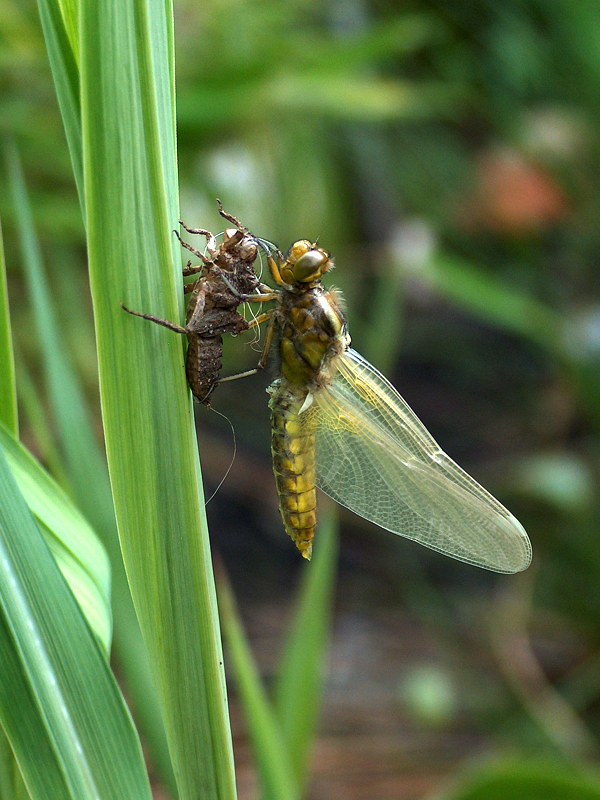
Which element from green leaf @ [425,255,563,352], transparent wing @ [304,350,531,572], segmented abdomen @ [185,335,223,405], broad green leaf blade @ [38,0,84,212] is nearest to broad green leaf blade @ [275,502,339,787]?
transparent wing @ [304,350,531,572]

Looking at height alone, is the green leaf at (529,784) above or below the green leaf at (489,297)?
below

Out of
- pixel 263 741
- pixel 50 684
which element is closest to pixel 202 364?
pixel 50 684

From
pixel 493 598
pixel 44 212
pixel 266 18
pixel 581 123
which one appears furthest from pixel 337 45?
pixel 493 598

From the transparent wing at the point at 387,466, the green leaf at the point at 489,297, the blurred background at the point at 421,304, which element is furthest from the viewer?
the green leaf at the point at 489,297

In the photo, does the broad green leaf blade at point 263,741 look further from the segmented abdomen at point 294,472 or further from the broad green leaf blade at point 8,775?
the broad green leaf blade at point 8,775

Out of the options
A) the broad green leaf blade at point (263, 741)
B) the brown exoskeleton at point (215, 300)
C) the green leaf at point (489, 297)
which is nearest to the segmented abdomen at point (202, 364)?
the brown exoskeleton at point (215, 300)

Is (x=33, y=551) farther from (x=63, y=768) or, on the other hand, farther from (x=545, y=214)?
(x=545, y=214)

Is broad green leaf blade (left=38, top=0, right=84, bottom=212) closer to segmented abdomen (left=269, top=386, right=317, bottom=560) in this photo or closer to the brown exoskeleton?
the brown exoskeleton
